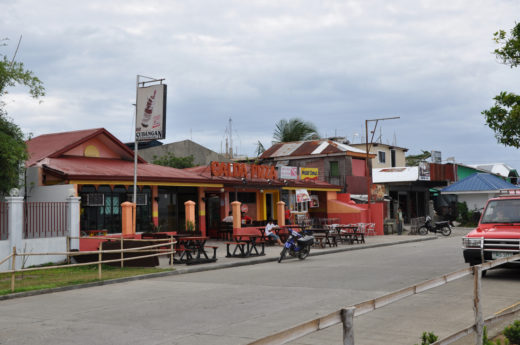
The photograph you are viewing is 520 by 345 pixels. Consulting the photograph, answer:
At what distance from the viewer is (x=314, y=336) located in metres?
7.37

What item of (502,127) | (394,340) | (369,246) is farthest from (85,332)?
(369,246)

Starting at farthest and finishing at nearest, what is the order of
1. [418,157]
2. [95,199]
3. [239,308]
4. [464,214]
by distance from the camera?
[418,157]
[464,214]
[95,199]
[239,308]

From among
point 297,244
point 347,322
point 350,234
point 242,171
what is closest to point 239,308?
point 347,322

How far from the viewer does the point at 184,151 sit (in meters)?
51.3

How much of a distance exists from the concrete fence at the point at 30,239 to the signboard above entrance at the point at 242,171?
9.49 metres

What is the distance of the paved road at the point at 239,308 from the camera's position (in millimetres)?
7543

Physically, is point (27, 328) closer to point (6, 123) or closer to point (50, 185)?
point (6, 123)

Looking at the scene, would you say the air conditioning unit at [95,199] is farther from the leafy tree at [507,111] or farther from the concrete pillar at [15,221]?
the leafy tree at [507,111]

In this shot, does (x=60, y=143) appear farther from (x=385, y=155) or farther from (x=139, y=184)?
(x=385, y=155)

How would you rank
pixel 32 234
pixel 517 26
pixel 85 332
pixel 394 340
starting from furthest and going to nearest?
1. pixel 32 234
2. pixel 517 26
3. pixel 85 332
4. pixel 394 340

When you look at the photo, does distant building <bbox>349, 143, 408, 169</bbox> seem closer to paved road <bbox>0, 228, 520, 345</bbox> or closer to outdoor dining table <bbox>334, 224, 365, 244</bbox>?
outdoor dining table <bbox>334, 224, 365, 244</bbox>

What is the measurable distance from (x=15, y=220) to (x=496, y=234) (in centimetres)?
1458

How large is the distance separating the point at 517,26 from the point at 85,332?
12679 millimetres

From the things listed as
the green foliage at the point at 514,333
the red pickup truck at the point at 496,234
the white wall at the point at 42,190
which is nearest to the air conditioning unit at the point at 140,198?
the white wall at the point at 42,190
